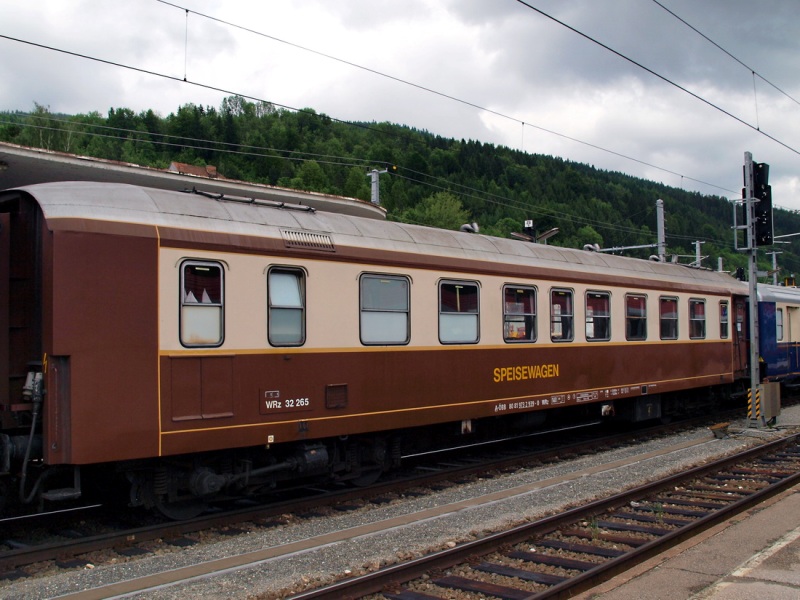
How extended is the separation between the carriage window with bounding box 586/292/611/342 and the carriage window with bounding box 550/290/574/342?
0.60 m

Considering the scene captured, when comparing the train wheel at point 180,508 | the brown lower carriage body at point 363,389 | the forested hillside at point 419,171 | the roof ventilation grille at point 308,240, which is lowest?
the train wheel at point 180,508

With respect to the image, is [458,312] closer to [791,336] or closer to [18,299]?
[18,299]

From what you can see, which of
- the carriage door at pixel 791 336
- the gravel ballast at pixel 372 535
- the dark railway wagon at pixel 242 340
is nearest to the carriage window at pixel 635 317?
the dark railway wagon at pixel 242 340

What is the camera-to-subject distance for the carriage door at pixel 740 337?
63.0 feet

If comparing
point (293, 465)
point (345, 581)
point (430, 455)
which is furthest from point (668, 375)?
point (345, 581)

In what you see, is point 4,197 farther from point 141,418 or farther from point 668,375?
point 668,375

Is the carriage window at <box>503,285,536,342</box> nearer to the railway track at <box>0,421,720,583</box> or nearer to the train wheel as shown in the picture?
the railway track at <box>0,421,720,583</box>

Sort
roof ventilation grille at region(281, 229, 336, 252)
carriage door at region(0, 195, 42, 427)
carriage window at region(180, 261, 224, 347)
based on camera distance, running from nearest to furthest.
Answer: carriage door at region(0, 195, 42, 427)
carriage window at region(180, 261, 224, 347)
roof ventilation grille at region(281, 229, 336, 252)

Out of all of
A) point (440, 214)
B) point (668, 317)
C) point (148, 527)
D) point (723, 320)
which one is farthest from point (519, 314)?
point (440, 214)

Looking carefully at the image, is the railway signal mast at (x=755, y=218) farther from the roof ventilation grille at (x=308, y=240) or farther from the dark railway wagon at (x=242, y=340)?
the roof ventilation grille at (x=308, y=240)

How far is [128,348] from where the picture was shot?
745cm

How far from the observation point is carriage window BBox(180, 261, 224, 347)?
7.96m

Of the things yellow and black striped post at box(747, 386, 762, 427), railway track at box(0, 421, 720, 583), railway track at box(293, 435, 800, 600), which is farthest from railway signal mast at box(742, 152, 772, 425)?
railway track at box(0, 421, 720, 583)

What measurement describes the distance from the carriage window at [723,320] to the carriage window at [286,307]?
42.5 ft
